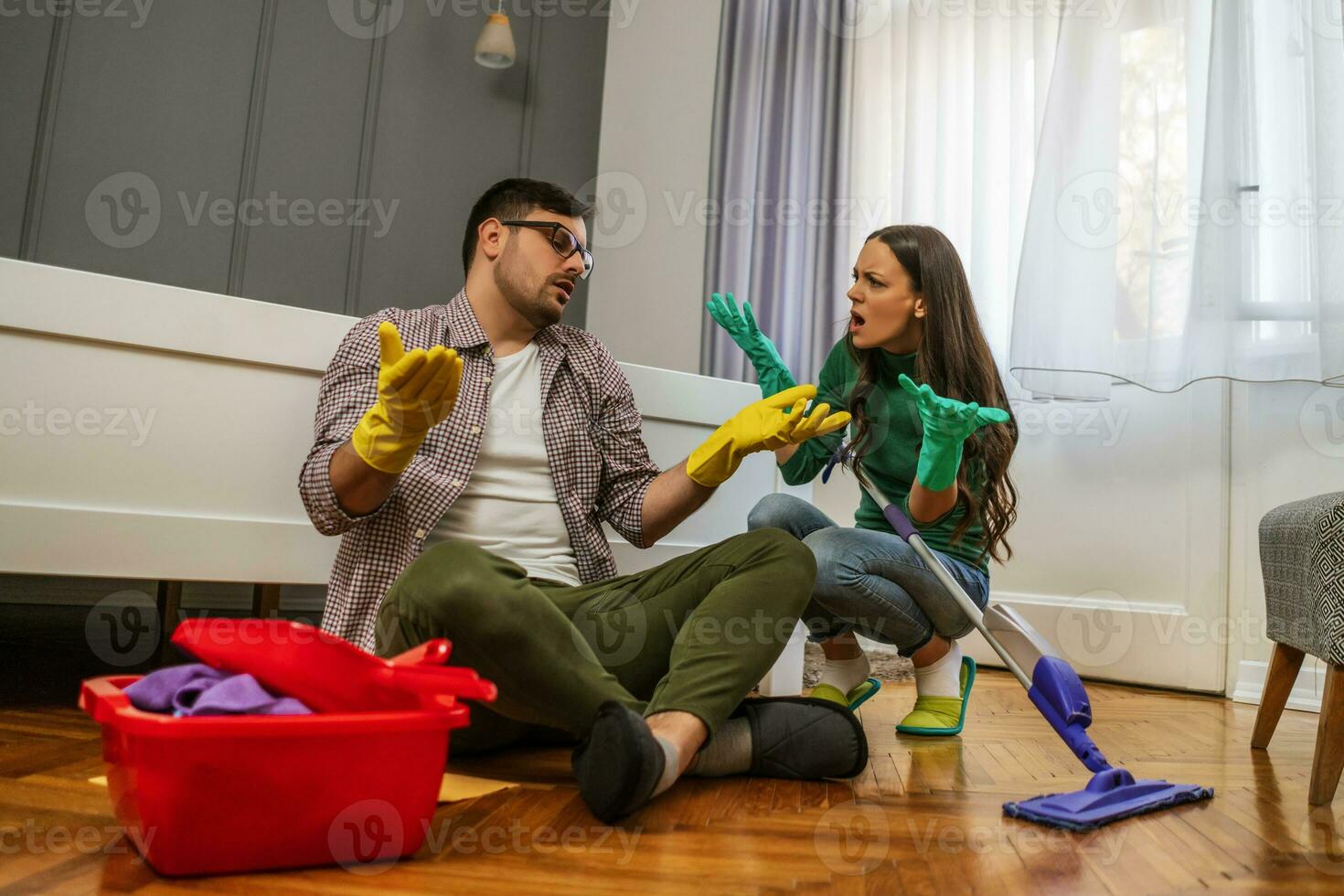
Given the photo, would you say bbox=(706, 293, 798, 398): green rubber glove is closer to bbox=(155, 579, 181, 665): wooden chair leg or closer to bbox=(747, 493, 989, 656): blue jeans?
bbox=(747, 493, 989, 656): blue jeans

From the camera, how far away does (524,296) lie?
1.60 meters

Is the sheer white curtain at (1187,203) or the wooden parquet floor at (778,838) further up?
the sheer white curtain at (1187,203)

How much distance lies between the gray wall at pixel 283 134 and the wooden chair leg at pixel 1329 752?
280 centimetres

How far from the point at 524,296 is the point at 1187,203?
164 cm

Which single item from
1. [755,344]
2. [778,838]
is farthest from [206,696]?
[755,344]

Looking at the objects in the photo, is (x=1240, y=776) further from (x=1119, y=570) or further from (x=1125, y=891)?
(x=1119, y=570)

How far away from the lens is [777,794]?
1.22m

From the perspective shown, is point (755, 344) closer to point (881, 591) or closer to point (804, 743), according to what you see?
point (881, 591)

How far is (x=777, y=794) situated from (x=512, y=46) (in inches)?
110

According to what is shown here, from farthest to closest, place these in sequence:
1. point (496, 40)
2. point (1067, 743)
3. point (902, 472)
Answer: point (496, 40) → point (902, 472) → point (1067, 743)

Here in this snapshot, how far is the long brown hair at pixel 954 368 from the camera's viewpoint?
1.73m

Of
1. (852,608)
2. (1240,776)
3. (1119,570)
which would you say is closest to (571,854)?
(852,608)

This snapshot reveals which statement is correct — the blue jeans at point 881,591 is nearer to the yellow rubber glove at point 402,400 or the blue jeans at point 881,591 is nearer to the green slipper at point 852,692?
the green slipper at point 852,692

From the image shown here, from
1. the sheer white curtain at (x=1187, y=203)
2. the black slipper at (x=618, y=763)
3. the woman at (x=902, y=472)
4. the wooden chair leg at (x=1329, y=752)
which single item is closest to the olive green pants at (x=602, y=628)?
the black slipper at (x=618, y=763)
